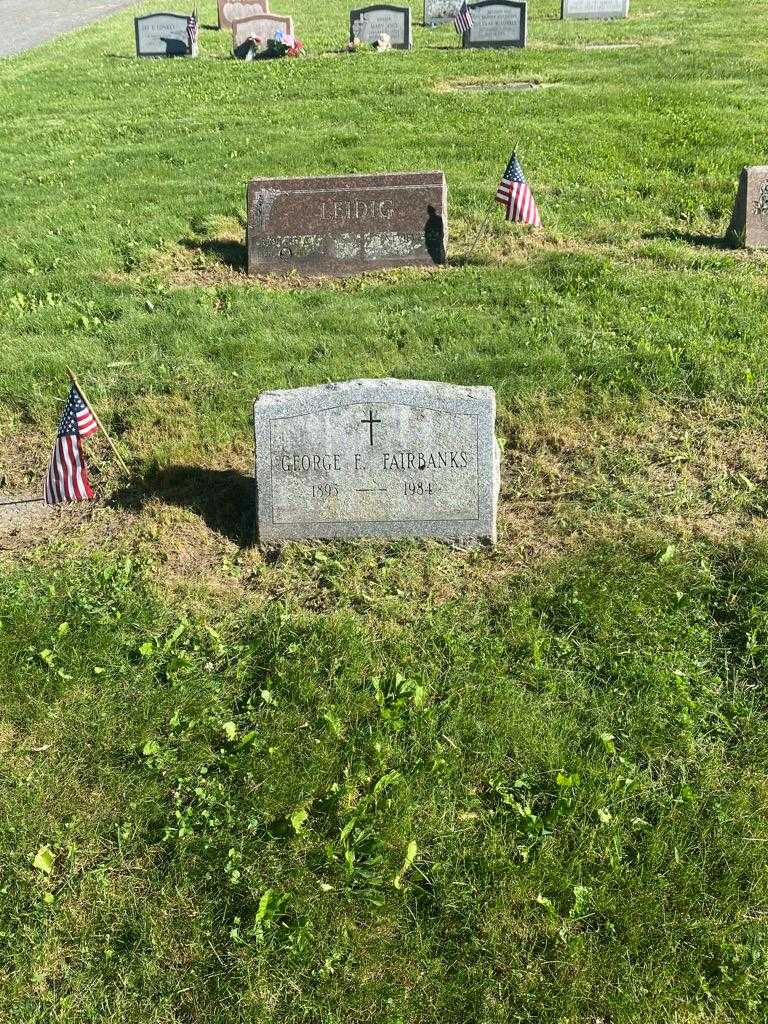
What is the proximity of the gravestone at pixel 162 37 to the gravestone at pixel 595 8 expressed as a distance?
1026cm

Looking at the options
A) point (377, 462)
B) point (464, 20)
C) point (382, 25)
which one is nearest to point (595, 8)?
point (464, 20)

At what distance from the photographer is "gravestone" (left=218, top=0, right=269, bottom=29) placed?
27.1 meters

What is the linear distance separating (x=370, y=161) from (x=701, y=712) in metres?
11.0

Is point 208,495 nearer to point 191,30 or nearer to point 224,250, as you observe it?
point 224,250

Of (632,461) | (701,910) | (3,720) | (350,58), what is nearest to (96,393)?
(3,720)

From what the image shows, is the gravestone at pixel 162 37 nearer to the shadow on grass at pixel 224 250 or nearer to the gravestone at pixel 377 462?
the shadow on grass at pixel 224 250

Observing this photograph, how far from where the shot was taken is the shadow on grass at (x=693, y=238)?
→ 1002 cm

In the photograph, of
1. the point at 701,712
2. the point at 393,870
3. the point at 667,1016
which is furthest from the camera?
the point at 701,712

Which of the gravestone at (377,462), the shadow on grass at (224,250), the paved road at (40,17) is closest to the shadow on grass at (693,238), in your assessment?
the shadow on grass at (224,250)

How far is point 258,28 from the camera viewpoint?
23344 millimetres

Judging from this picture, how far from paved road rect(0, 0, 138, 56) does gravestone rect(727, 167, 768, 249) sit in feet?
79.8

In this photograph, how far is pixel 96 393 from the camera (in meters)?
7.70

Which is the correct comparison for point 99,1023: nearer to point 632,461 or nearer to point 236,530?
point 236,530

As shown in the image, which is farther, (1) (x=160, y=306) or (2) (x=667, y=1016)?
(1) (x=160, y=306)
